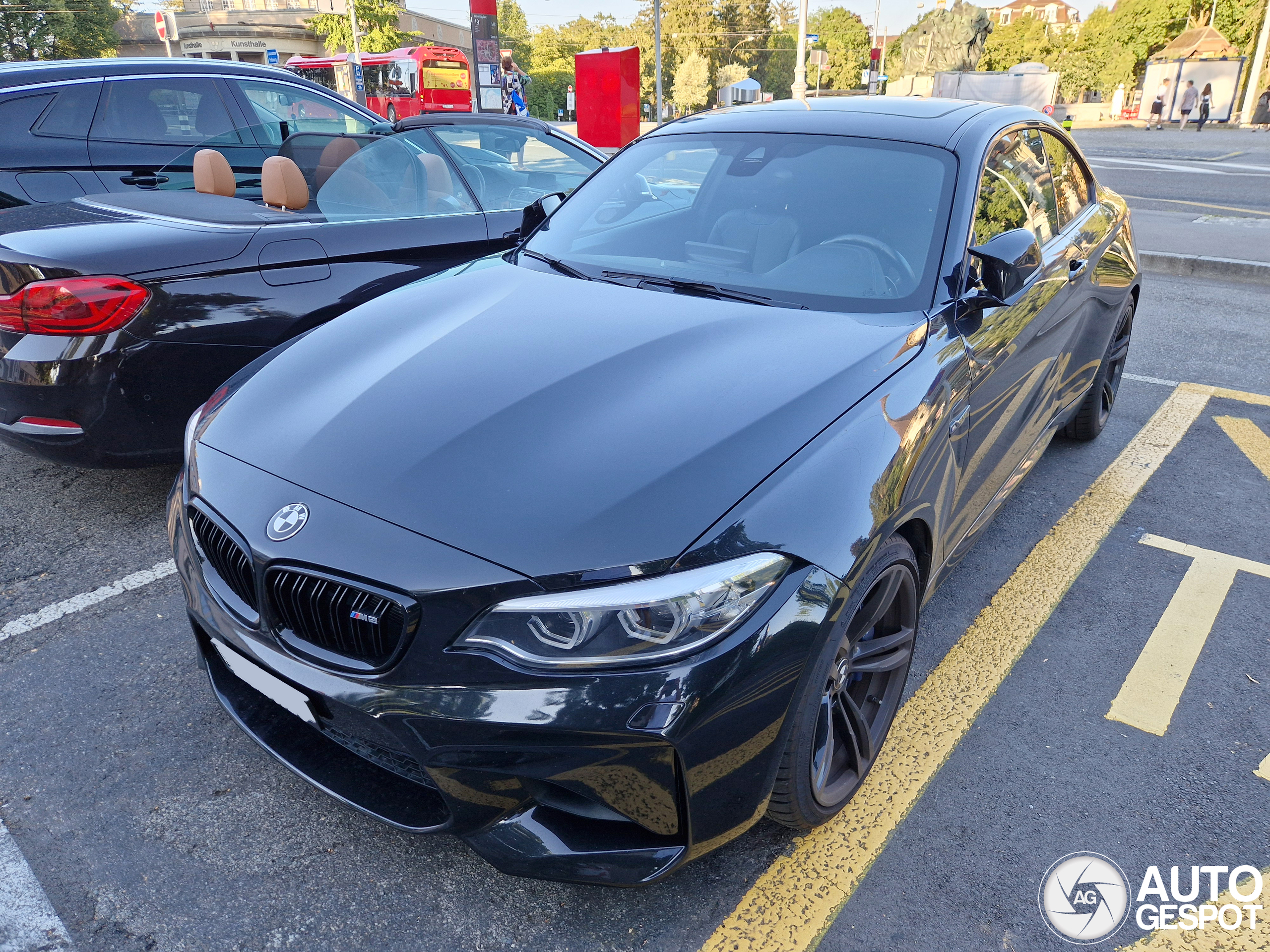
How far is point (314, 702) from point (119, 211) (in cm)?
287

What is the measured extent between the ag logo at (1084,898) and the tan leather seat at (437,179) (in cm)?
355

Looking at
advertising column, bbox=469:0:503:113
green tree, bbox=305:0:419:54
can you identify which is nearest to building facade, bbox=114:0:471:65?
green tree, bbox=305:0:419:54

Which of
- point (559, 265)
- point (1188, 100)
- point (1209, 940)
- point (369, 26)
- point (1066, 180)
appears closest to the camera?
point (1209, 940)

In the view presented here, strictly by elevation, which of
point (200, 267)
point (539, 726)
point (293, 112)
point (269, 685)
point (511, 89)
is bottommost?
point (269, 685)

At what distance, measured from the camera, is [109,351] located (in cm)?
302

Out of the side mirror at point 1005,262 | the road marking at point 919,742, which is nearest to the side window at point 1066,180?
the side mirror at point 1005,262

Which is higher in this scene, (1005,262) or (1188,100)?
(1188,100)

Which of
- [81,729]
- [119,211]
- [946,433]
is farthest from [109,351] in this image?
[946,433]

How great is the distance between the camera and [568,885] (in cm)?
190

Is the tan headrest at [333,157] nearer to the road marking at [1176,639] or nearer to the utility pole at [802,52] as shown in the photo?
the road marking at [1176,639]

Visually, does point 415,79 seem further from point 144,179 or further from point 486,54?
point 144,179

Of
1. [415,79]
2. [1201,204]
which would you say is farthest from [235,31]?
[1201,204]

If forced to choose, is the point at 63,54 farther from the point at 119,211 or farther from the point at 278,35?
the point at 119,211

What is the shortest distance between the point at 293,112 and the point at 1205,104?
39798 mm
